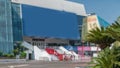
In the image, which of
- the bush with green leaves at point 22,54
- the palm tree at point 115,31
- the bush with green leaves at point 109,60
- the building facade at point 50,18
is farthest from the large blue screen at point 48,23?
the palm tree at point 115,31

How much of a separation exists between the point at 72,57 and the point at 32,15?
17.7m

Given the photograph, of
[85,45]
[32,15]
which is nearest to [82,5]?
[85,45]

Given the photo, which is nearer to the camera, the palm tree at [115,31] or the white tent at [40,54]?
the palm tree at [115,31]

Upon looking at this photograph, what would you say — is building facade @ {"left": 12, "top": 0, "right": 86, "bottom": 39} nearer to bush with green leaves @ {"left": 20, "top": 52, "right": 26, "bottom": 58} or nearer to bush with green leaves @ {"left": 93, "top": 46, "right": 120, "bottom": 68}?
bush with green leaves @ {"left": 20, "top": 52, "right": 26, "bottom": 58}

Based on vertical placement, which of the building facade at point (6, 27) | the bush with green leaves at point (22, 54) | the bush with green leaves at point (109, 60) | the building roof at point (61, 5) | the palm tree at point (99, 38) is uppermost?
the building roof at point (61, 5)

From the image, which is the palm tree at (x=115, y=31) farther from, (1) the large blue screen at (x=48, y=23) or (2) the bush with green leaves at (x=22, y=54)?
(1) the large blue screen at (x=48, y=23)

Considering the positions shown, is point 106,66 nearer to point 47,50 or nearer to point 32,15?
point 47,50

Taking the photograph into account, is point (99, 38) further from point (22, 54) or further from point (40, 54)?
point (40, 54)

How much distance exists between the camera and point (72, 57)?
344 ft

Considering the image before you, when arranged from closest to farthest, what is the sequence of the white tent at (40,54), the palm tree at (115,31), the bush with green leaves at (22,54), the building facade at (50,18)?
the palm tree at (115,31) → the bush with green leaves at (22,54) → the white tent at (40,54) → the building facade at (50,18)

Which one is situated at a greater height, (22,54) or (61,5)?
(61,5)

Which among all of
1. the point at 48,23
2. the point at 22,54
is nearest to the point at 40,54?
the point at 22,54

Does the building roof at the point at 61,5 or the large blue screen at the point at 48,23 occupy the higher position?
the building roof at the point at 61,5

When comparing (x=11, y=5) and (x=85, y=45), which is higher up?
(x=11, y=5)
